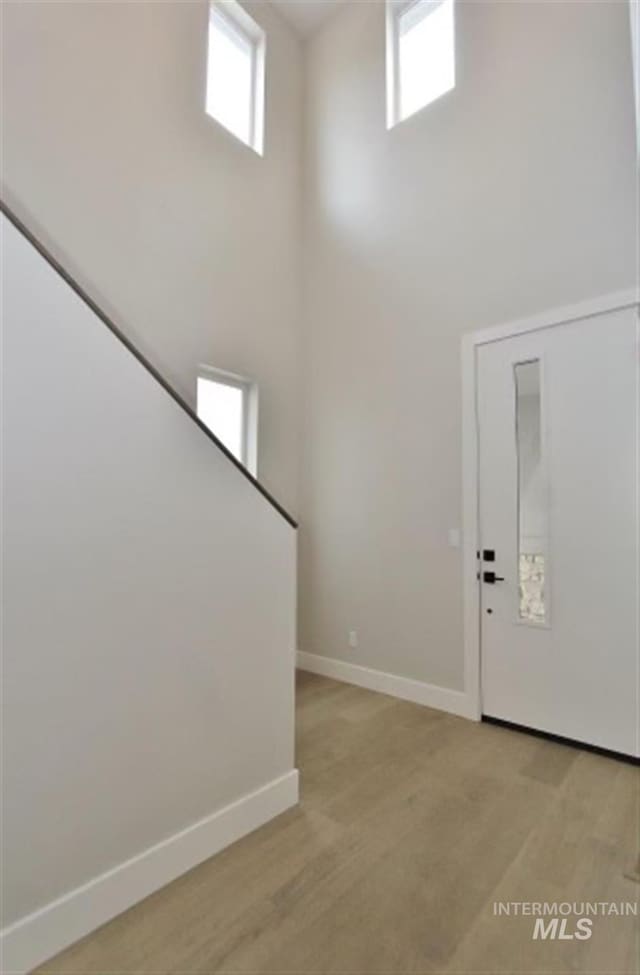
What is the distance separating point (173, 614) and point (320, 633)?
98.5 inches

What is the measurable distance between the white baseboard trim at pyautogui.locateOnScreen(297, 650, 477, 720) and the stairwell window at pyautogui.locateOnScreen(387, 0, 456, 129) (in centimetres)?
424

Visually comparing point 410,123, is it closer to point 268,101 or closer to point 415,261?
point 415,261

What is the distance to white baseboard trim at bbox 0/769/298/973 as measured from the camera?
1.36 m

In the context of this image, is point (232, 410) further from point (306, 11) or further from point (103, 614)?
point (306, 11)

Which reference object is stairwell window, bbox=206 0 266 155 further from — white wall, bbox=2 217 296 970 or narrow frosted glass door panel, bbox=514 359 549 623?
white wall, bbox=2 217 296 970

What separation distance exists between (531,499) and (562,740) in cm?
138

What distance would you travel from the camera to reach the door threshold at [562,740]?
8.42ft

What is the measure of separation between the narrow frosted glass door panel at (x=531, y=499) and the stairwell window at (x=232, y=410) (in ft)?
6.63

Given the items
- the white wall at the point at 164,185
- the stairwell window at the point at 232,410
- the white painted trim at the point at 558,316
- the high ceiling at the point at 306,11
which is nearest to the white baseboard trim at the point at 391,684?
the white wall at the point at 164,185

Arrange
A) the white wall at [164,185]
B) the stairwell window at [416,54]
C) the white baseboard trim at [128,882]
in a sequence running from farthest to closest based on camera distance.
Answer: the stairwell window at [416,54] < the white wall at [164,185] < the white baseboard trim at [128,882]

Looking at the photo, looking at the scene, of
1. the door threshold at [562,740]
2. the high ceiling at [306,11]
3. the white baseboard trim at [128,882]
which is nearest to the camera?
the white baseboard trim at [128,882]

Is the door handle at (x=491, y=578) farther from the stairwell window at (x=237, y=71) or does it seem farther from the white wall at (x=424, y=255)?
the stairwell window at (x=237, y=71)

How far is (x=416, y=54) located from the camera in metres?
3.96

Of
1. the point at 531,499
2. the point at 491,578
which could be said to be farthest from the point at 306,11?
the point at 491,578
